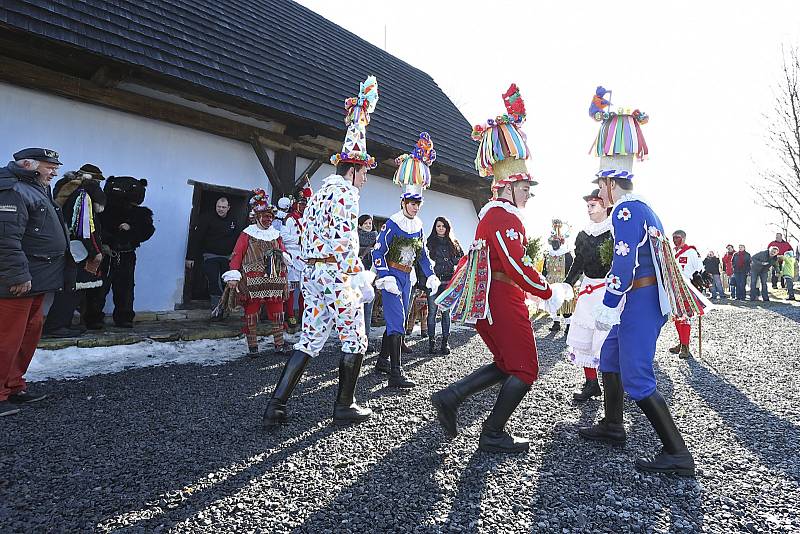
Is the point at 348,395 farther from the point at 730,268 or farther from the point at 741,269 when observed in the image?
the point at 730,268

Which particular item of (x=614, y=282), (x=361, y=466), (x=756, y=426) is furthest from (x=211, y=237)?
(x=756, y=426)

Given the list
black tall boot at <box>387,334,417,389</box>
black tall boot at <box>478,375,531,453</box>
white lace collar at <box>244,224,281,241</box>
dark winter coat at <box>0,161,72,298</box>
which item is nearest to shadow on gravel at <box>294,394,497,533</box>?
black tall boot at <box>478,375,531,453</box>

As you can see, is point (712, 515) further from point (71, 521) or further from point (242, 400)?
point (242, 400)

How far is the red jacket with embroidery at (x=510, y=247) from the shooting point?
2.97 metres

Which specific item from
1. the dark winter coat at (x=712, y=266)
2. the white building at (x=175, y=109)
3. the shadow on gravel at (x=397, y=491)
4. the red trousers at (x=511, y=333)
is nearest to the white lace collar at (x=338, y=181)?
the red trousers at (x=511, y=333)

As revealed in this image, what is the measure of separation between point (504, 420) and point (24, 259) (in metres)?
3.72

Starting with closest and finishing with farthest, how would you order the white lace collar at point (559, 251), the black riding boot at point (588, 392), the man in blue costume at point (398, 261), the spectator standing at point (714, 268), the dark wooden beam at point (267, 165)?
the black riding boot at point (588, 392), the man in blue costume at point (398, 261), the dark wooden beam at point (267, 165), the white lace collar at point (559, 251), the spectator standing at point (714, 268)

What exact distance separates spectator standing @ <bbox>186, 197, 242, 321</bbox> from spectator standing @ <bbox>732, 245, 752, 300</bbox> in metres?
17.2

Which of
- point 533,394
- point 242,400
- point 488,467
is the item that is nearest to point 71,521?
point 242,400

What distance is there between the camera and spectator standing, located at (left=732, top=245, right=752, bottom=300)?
16.1 m

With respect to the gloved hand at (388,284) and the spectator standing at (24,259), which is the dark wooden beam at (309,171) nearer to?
the gloved hand at (388,284)

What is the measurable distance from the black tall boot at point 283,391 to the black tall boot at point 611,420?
2.10 meters

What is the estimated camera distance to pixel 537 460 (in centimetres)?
283

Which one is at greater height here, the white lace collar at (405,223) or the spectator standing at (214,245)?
the white lace collar at (405,223)
